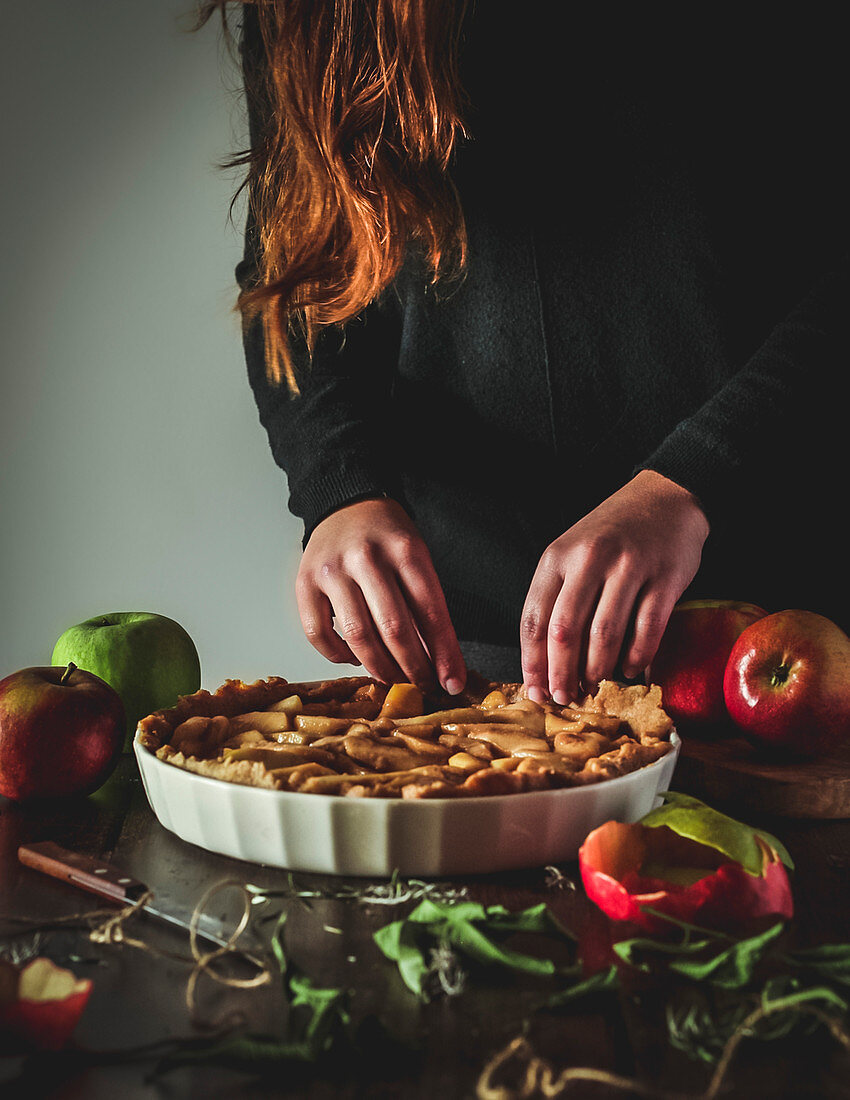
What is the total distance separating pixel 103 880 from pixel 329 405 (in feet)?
3.02

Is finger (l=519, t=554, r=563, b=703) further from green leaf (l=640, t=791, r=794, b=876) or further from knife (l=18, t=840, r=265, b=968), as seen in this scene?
knife (l=18, t=840, r=265, b=968)

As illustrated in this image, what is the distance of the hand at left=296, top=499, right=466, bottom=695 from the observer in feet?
3.94

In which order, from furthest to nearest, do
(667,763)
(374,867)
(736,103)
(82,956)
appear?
(736,103) < (667,763) < (374,867) < (82,956)

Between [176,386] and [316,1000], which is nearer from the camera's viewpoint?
[316,1000]

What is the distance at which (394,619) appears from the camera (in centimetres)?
119

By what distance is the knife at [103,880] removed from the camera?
0.71m

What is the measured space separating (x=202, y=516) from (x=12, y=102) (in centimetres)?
127

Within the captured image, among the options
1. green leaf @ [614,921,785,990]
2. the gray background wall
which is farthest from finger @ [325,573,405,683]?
the gray background wall

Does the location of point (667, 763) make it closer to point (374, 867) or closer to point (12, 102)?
point (374, 867)

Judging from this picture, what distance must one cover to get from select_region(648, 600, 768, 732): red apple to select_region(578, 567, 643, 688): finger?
5.1 inches

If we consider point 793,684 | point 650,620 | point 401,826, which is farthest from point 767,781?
point 401,826

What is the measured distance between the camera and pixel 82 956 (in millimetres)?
683

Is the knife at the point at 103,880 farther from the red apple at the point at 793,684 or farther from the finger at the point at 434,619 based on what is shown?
the red apple at the point at 793,684

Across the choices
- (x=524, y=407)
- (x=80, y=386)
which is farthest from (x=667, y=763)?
(x=80, y=386)
